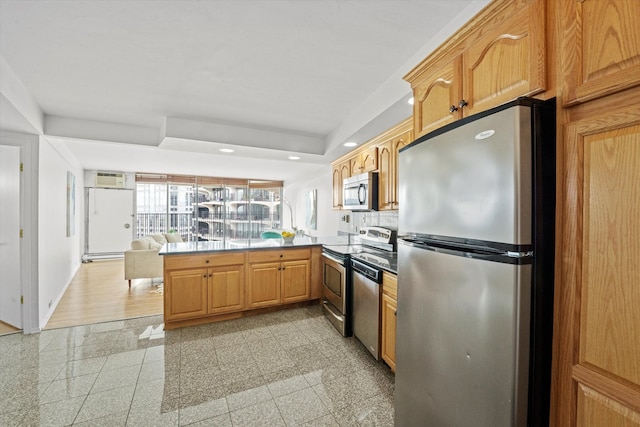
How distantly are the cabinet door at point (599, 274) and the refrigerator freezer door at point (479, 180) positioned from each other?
0.44ft

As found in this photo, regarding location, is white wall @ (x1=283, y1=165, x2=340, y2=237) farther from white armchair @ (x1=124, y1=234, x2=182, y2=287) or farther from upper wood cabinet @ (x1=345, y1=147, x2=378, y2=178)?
white armchair @ (x1=124, y1=234, x2=182, y2=287)

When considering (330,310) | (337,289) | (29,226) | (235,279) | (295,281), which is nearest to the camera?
(29,226)

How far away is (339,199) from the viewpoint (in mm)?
3709

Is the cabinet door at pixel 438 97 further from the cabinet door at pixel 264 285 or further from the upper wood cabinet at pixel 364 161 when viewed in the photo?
the cabinet door at pixel 264 285

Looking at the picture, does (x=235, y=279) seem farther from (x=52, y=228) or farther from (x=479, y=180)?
(x=479, y=180)

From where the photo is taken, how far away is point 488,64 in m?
1.19

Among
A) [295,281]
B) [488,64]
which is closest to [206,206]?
[295,281]

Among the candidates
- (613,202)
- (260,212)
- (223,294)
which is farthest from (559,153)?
(260,212)

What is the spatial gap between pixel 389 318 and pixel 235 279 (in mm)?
1882

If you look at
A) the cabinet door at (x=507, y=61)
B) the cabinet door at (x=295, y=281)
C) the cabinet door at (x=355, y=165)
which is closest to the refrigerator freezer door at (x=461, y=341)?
the cabinet door at (x=507, y=61)

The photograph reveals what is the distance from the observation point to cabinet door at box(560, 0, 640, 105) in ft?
2.42

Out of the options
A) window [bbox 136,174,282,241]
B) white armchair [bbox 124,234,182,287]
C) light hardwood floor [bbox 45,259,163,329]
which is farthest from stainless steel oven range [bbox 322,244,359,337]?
window [bbox 136,174,282,241]

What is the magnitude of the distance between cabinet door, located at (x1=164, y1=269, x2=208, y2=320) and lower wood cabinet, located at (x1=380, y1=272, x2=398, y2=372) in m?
1.99

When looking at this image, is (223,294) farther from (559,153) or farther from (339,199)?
(559,153)
